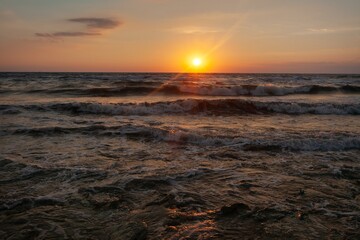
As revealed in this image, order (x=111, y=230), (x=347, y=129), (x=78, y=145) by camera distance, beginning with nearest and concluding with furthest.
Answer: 1. (x=111, y=230)
2. (x=78, y=145)
3. (x=347, y=129)

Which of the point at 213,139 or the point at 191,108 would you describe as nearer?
the point at 213,139

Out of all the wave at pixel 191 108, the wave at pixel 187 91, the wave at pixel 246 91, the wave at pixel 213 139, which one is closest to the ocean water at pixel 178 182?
the wave at pixel 213 139

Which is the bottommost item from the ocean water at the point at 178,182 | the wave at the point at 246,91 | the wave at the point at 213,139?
the ocean water at the point at 178,182

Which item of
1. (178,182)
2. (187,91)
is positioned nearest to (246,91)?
(187,91)

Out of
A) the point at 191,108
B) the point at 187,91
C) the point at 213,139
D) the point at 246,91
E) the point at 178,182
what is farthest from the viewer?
the point at 246,91

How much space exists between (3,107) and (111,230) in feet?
44.6

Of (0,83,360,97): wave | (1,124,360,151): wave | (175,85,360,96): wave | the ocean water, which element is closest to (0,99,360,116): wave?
the ocean water

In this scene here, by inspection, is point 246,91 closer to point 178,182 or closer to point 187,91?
point 187,91

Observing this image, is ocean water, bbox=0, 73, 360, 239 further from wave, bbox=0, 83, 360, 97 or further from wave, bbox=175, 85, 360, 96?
wave, bbox=175, 85, 360, 96

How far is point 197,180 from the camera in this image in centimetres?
554

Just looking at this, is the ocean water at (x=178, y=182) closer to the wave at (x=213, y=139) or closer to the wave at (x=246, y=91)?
the wave at (x=213, y=139)

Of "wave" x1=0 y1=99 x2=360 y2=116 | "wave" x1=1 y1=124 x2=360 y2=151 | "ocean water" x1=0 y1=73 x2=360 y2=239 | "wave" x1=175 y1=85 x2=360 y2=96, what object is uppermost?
"wave" x1=175 y1=85 x2=360 y2=96

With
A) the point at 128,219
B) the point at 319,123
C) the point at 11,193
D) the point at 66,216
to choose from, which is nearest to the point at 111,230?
the point at 128,219

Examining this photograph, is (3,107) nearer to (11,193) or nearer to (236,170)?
(11,193)
